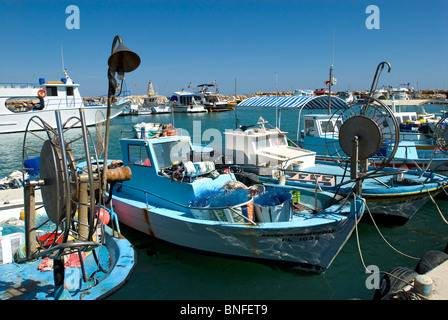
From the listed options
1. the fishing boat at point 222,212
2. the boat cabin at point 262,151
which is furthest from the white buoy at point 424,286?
the boat cabin at point 262,151

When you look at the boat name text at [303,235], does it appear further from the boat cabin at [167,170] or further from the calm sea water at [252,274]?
the boat cabin at [167,170]

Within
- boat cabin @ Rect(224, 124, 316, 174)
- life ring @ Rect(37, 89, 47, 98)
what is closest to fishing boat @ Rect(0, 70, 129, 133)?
life ring @ Rect(37, 89, 47, 98)

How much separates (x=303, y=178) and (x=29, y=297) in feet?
27.2

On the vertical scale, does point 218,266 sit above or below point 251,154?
below

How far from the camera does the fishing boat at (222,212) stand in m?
7.14

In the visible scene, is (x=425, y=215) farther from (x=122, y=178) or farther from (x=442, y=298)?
(x=122, y=178)

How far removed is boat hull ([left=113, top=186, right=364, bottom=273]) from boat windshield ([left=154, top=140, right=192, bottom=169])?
1678 millimetres

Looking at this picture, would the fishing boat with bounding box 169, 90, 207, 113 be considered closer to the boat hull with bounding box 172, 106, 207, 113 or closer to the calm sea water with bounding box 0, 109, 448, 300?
the boat hull with bounding box 172, 106, 207, 113

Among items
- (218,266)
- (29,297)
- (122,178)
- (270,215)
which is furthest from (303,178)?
(29,297)

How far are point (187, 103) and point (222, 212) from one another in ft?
209

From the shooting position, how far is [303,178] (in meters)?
11.0

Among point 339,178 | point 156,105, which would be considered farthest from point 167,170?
point 156,105

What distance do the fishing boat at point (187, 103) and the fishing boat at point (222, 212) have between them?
57.6 m

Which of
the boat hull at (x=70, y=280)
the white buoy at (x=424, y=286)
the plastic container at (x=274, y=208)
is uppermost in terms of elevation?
the plastic container at (x=274, y=208)
